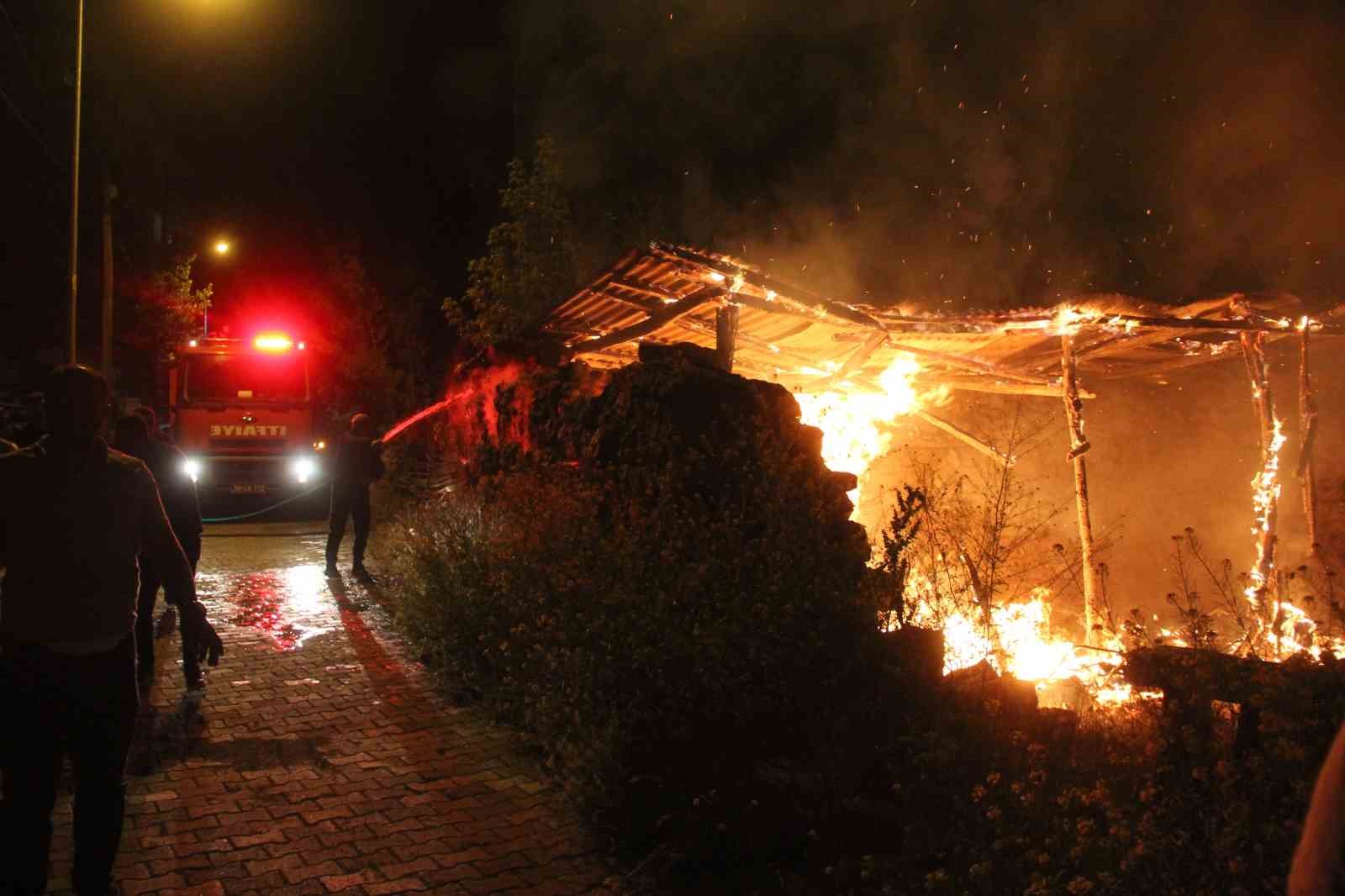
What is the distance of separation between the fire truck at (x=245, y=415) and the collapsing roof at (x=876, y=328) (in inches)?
318

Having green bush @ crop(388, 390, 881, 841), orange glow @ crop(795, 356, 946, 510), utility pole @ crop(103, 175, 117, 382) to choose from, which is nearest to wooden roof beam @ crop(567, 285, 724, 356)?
green bush @ crop(388, 390, 881, 841)

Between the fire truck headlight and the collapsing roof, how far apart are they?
8052 millimetres

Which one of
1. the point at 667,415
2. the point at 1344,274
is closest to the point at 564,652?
the point at 667,415

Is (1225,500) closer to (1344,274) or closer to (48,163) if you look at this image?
(1344,274)

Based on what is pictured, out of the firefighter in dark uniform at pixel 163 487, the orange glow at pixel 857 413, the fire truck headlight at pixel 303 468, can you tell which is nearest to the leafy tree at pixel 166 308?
the fire truck headlight at pixel 303 468

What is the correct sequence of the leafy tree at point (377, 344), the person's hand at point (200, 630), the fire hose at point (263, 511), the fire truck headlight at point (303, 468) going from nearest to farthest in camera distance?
the person's hand at point (200, 630) → the fire hose at point (263, 511) → the fire truck headlight at point (303, 468) → the leafy tree at point (377, 344)

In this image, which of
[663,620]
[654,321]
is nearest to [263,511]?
[654,321]

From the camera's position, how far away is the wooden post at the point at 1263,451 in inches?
282

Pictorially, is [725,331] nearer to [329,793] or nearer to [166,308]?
[329,793]

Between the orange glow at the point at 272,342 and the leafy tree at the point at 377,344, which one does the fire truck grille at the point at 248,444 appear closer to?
the orange glow at the point at 272,342

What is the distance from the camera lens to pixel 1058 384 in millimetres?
9211

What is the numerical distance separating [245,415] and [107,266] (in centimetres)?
430

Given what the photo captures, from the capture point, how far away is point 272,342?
1688 centimetres

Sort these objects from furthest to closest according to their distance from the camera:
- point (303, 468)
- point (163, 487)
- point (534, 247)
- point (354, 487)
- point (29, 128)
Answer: point (303, 468)
point (534, 247)
point (29, 128)
point (354, 487)
point (163, 487)
